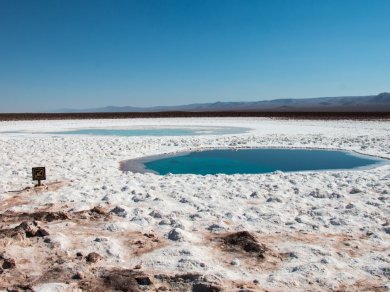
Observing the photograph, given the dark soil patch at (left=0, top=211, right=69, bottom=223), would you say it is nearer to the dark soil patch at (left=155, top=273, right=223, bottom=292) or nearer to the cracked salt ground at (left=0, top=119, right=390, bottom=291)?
the cracked salt ground at (left=0, top=119, right=390, bottom=291)

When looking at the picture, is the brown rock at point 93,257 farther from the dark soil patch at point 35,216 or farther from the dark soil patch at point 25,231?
the dark soil patch at point 35,216

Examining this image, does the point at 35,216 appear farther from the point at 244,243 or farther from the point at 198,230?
the point at 244,243

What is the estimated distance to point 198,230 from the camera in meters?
5.04

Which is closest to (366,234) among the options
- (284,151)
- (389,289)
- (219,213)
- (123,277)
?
(389,289)

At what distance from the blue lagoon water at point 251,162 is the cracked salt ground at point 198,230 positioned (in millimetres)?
1562

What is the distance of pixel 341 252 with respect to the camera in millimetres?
4258

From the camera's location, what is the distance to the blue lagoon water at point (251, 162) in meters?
10.1

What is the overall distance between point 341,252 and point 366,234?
0.75 metres

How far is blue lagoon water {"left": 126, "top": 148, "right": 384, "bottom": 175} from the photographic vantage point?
33.3ft

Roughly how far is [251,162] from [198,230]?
22.0 ft

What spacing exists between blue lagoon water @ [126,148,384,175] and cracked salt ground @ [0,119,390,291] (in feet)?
5.12

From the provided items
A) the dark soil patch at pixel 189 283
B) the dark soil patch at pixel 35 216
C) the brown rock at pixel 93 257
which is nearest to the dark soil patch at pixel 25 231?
the dark soil patch at pixel 35 216

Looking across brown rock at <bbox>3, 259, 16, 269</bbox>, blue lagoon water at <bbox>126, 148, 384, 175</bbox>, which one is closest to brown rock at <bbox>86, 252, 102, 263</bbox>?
brown rock at <bbox>3, 259, 16, 269</bbox>

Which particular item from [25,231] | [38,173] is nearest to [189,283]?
[25,231]
